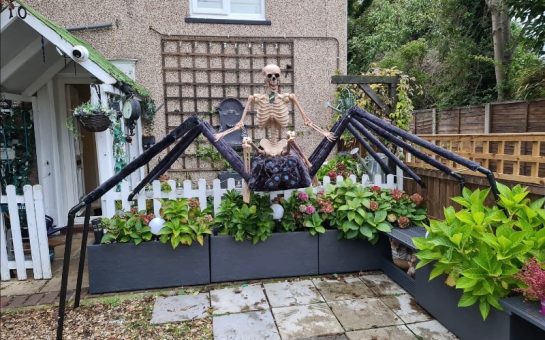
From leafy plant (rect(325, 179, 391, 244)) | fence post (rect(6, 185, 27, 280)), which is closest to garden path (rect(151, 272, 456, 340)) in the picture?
leafy plant (rect(325, 179, 391, 244))

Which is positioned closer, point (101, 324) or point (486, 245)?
point (486, 245)

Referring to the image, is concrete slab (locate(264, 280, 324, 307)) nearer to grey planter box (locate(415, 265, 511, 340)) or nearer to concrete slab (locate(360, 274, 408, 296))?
concrete slab (locate(360, 274, 408, 296))

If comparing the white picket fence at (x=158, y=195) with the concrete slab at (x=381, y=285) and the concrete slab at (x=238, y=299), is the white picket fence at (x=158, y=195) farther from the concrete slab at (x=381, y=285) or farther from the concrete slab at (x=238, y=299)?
the concrete slab at (x=381, y=285)

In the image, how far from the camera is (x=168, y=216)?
366cm

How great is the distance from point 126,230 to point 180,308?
3.18 ft

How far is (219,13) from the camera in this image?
642 cm

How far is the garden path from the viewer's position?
2.84m

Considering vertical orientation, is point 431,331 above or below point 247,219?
below

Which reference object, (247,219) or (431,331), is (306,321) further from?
(247,219)

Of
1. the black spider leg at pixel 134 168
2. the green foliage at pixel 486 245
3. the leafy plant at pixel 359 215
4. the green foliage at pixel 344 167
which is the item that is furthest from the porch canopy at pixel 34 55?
A: the green foliage at pixel 486 245

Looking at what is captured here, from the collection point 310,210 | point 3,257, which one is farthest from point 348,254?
point 3,257

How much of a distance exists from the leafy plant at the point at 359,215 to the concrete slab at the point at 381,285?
38 cm

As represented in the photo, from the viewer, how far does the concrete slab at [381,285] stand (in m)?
3.51

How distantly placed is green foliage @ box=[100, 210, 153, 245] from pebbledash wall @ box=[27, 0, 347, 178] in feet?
9.71
